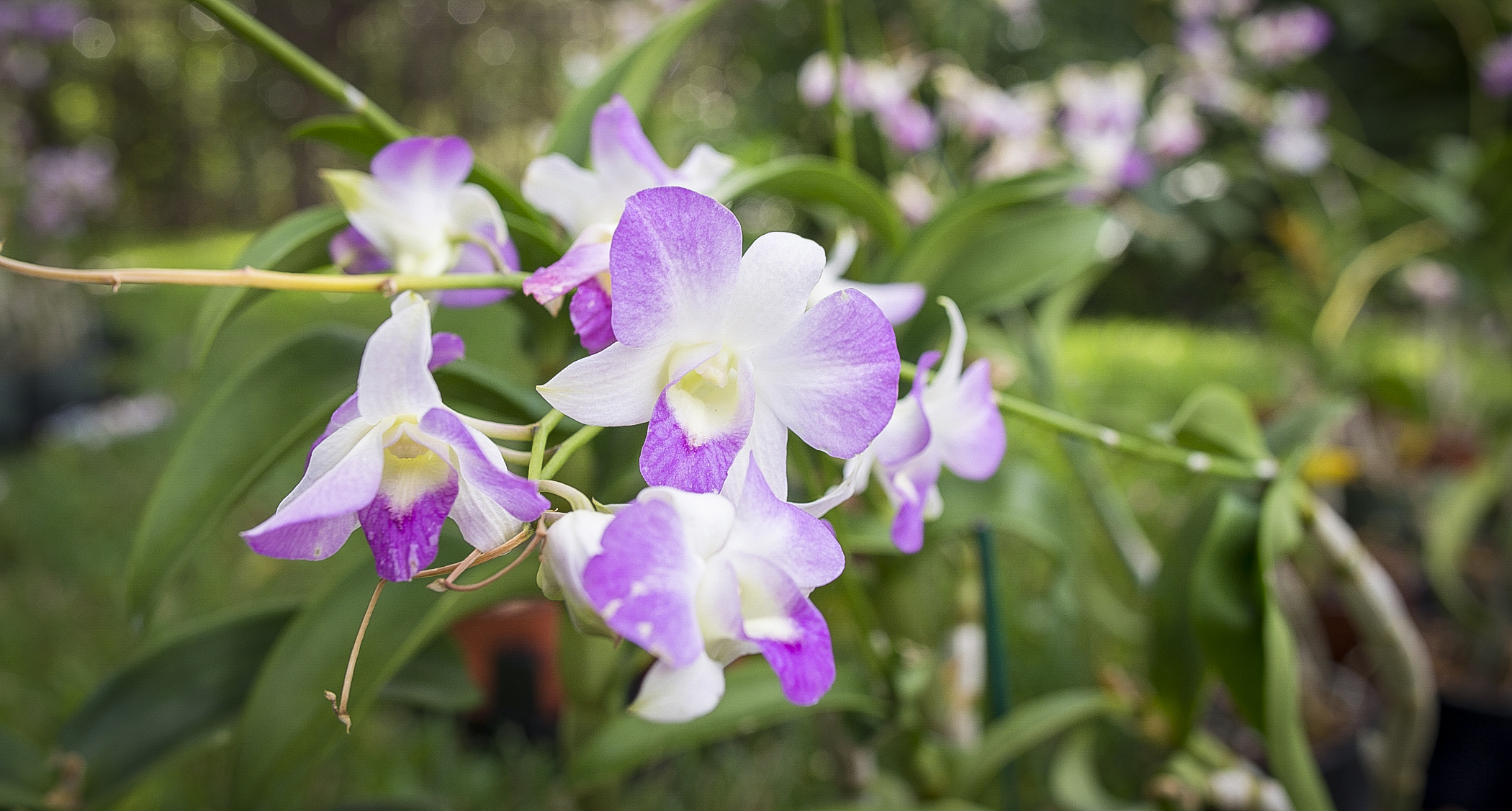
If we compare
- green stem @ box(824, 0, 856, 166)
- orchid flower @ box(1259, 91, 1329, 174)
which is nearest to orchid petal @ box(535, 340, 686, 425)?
green stem @ box(824, 0, 856, 166)

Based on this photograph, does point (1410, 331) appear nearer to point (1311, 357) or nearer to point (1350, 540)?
point (1311, 357)

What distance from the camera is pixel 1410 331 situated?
3.56 meters

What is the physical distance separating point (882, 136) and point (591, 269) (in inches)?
43.8

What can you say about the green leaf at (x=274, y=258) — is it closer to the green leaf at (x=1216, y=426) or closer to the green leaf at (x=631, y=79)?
the green leaf at (x=631, y=79)

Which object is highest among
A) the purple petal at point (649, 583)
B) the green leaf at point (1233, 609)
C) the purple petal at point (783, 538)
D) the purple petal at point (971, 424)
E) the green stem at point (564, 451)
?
the green stem at point (564, 451)

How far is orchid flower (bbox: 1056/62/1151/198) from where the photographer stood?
3.31 feet

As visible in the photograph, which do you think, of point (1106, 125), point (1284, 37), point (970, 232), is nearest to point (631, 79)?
point (970, 232)

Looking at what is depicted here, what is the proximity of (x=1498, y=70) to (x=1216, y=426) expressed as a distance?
4.92 feet

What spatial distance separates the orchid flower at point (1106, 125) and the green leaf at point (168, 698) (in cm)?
86

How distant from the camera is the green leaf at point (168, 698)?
0.47 meters

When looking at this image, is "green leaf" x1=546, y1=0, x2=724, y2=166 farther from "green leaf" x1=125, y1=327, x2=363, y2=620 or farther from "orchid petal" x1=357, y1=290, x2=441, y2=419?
"orchid petal" x1=357, y1=290, x2=441, y2=419

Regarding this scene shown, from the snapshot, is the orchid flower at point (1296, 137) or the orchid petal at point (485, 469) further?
the orchid flower at point (1296, 137)

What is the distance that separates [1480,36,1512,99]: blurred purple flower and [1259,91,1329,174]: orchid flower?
24 cm

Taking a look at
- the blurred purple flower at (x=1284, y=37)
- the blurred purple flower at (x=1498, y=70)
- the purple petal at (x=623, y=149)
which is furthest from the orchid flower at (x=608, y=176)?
the blurred purple flower at (x=1284, y=37)
